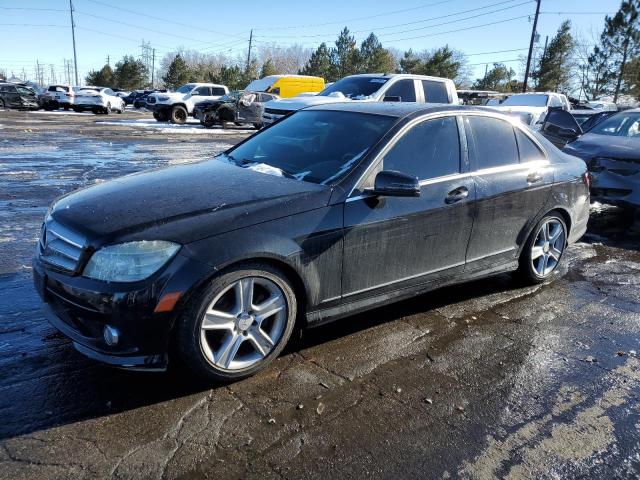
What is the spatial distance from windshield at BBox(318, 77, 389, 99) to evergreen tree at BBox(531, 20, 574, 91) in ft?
158

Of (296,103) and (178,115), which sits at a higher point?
(296,103)

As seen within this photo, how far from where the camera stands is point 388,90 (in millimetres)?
11594

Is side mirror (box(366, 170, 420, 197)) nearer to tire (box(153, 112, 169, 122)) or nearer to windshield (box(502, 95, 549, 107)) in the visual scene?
windshield (box(502, 95, 549, 107))

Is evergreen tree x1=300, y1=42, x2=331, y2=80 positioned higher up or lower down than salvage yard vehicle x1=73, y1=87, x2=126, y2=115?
higher up

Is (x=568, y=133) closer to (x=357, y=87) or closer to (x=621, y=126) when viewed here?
(x=621, y=126)

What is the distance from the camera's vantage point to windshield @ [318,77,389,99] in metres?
11.8

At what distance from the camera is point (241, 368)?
299 cm

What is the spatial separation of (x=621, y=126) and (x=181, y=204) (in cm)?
777

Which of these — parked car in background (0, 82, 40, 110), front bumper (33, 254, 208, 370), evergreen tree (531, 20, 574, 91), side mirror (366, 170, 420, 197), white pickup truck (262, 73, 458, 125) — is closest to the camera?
front bumper (33, 254, 208, 370)

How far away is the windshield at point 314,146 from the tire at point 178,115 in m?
22.7

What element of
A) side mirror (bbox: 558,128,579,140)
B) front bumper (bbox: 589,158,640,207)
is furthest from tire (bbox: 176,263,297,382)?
side mirror (bbox: 558,128,579,140)

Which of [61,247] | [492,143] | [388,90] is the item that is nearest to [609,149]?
[492,143]

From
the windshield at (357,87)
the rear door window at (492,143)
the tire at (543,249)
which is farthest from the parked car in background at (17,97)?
the tire at (543,249)

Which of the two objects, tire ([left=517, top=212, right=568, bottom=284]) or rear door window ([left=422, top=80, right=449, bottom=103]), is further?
rear door window ([left=422, top=80, right=449, bottom=103])
